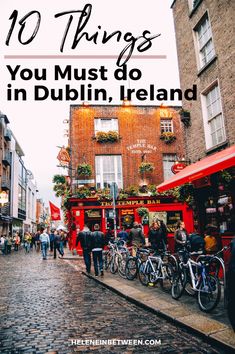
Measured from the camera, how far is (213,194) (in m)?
9.64

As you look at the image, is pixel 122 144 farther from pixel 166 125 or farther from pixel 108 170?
pixel 166 125

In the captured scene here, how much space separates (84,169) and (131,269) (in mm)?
13419

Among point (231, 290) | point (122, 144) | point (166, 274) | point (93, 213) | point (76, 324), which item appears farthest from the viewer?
point (122, 144)

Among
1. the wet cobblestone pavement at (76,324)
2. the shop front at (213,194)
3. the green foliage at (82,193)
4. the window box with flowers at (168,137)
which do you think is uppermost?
the window box with flowers at (168,137)

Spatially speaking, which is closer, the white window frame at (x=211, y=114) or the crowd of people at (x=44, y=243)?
the white window frame at (x=211, y=114)

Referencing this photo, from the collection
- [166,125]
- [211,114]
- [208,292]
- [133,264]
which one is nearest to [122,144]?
[166,125]

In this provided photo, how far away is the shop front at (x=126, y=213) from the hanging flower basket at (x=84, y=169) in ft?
6.25

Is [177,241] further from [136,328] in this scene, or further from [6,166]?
[6,166]

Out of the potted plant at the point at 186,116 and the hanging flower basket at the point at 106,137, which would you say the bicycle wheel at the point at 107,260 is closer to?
the potted plant at the point at 186,116

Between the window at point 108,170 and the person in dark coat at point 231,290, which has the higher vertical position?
the window at point 108,170

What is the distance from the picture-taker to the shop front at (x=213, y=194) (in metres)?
8.05

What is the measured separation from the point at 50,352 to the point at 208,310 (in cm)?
284

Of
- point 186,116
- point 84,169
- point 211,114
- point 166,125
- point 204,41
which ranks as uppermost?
point 166,125

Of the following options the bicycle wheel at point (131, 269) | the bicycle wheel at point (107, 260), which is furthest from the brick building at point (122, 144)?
the bicycle wheel at point (131, 269)
